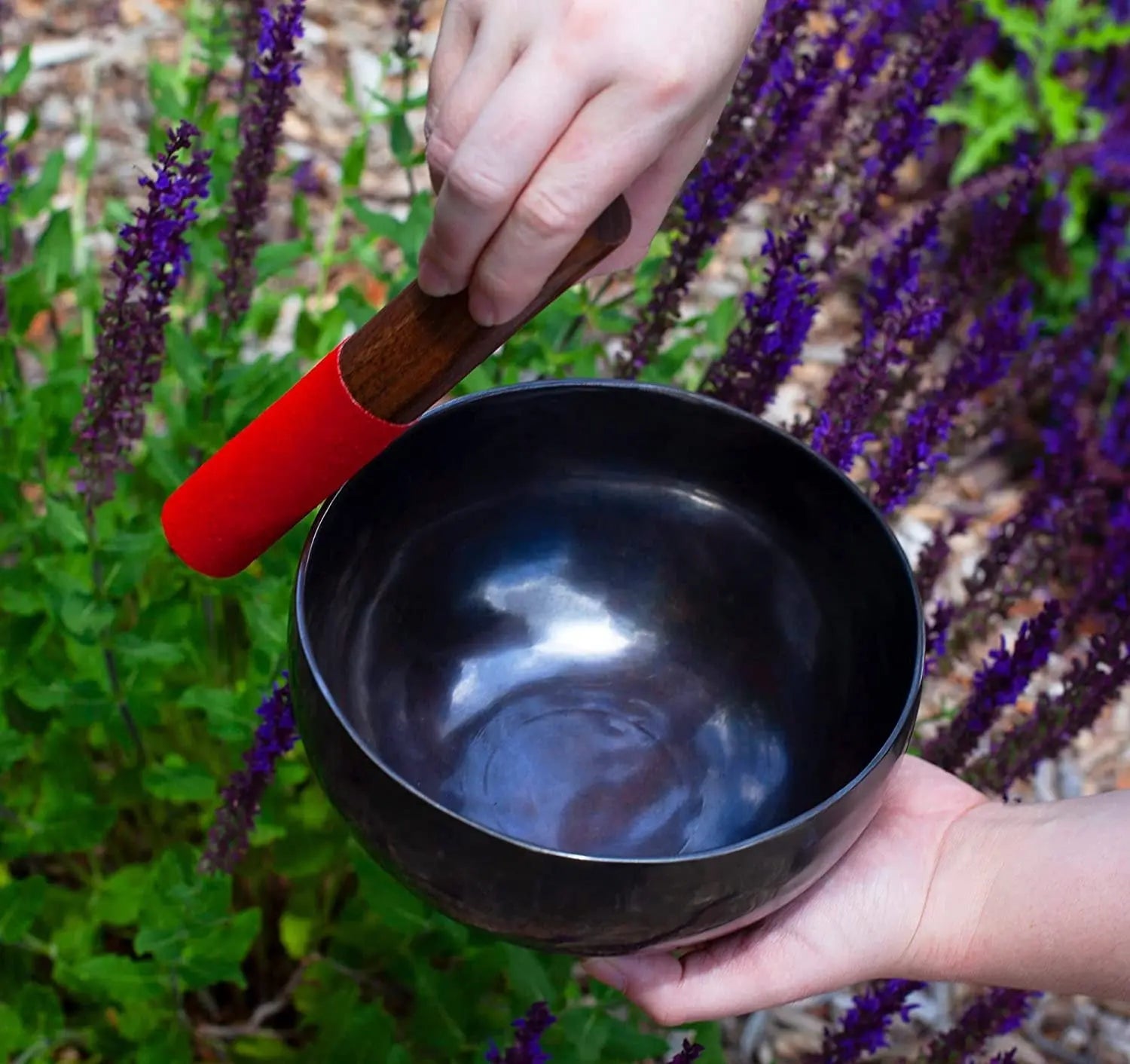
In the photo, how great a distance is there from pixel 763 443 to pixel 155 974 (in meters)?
0.85

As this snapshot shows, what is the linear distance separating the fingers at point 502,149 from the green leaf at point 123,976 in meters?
0.91

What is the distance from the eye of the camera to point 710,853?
0.92 m

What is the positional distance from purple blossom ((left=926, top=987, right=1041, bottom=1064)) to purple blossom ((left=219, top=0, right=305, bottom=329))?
112 centimetres

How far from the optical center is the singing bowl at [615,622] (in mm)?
1202

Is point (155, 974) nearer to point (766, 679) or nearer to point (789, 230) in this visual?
point (766, 679)

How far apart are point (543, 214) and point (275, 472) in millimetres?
297

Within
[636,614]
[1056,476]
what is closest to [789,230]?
[636,614]

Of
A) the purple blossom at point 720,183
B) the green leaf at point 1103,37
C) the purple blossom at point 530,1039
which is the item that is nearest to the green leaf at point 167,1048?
the purple blossom at point 530,1039

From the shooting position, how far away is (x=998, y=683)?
4.69 ft

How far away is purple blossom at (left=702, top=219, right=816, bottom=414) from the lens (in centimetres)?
136

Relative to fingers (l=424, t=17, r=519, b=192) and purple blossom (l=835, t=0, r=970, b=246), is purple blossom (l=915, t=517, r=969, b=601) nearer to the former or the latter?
purple blossom (l=835, t=0, r=970, b=246)

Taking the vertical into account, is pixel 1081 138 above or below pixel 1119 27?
below

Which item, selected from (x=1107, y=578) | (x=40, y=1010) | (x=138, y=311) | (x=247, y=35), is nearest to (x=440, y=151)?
(x=138, y=311)

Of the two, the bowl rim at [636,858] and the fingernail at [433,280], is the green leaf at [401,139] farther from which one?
the fingernail at [433,280]
